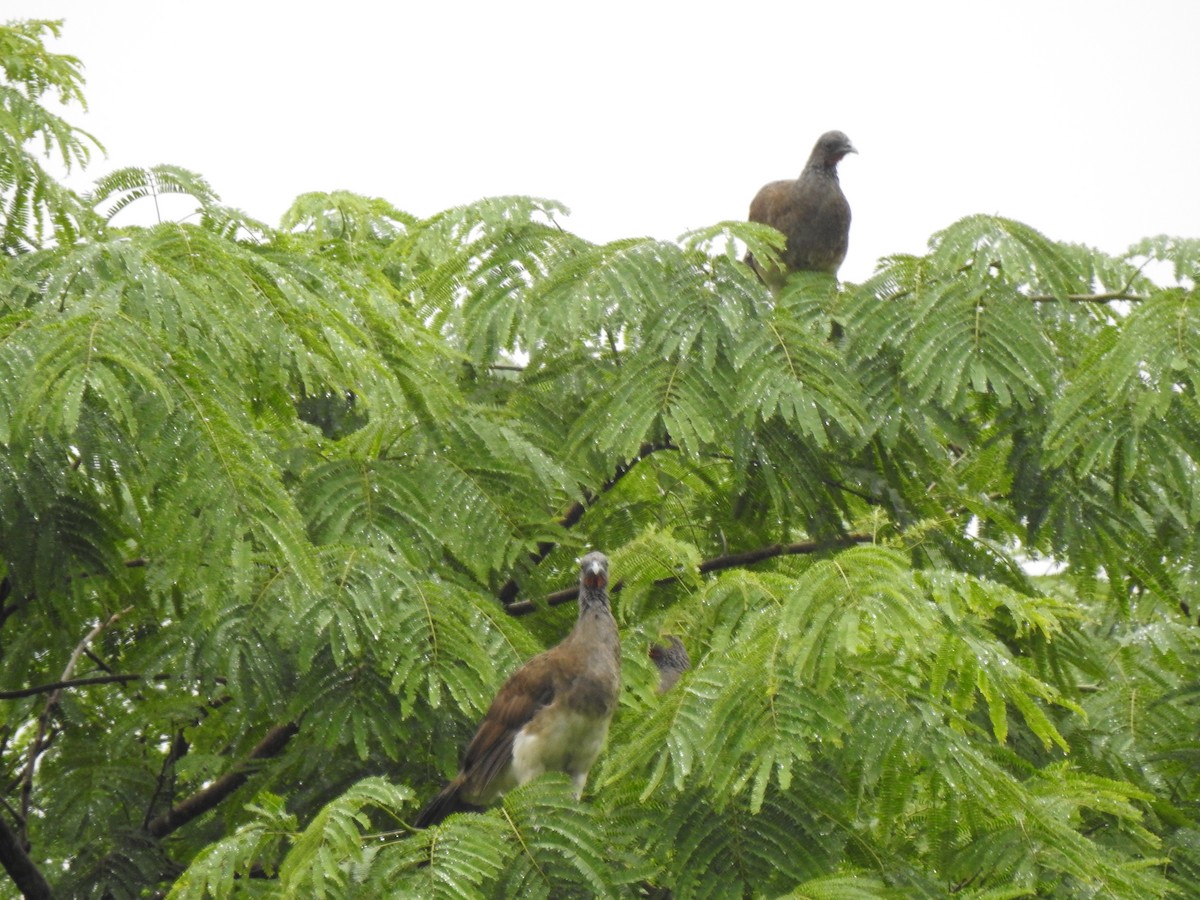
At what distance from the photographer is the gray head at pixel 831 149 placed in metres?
9.04

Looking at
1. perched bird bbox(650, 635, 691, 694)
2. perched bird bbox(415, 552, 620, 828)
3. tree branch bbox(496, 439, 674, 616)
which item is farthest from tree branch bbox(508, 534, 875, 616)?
perched bird bbox(415, 552, 620, 828)

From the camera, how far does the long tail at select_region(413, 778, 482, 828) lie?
5.36m

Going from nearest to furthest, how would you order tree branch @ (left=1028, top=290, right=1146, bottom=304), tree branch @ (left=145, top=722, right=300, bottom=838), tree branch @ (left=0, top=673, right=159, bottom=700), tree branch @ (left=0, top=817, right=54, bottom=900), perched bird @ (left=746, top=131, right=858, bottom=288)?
tree branch @ (left=0, top=817, right=54, bottom=900), tree branch @ (left=0, top=673, right=159, bottom=700), tree branch @ (left=145, top=722, right=300, bottom=838), tree branch @ (left=1028, top=290, right=1146, bottom=304), perched bird @ (left=746, top=131, right=858, bottom=288)

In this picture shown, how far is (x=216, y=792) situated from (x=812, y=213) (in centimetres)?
460

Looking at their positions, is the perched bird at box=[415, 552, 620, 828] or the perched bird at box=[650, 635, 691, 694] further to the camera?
the perched bird at box=[650, 635, 691, 694]

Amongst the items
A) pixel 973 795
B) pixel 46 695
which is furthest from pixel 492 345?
pixel 973 795

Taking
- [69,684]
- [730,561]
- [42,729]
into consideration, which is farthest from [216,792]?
[730,561]

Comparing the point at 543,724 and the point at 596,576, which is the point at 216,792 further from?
the point at 596,576

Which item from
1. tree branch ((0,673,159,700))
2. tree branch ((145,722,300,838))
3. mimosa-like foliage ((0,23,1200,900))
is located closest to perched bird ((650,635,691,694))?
mimosa-like foliage ((0,23,1200,900))

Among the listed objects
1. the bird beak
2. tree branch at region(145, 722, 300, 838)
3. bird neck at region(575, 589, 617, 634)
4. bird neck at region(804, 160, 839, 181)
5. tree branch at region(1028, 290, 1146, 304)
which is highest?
bird neck at region(804, 160, 839, 181)

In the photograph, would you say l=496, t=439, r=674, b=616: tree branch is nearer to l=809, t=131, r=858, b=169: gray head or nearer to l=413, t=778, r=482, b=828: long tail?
l=413, t=778, r=482, b=828: long tail

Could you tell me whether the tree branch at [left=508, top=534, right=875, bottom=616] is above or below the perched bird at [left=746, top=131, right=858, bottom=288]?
below

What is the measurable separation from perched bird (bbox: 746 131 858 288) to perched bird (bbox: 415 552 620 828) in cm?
292

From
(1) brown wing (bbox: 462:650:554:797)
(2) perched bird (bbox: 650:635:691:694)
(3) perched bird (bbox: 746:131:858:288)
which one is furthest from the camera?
(3) perched bird (bbox: 746:131:858:288)
